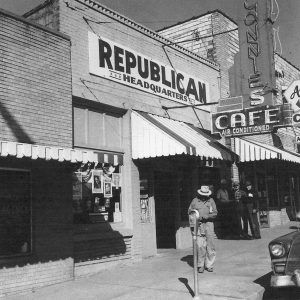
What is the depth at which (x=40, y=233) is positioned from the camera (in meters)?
→ 7.84

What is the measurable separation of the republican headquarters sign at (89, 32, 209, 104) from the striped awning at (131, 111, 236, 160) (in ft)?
2.97

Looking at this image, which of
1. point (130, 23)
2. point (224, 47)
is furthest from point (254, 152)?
point (130, 23)

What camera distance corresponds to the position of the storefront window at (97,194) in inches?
355

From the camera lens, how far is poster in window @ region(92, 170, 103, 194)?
936cm

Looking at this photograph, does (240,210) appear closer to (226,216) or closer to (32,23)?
(226,216)

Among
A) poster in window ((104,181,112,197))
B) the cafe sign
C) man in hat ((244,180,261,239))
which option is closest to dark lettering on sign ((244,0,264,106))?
the cafe sign

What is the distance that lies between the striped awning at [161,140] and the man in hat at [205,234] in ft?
3.97

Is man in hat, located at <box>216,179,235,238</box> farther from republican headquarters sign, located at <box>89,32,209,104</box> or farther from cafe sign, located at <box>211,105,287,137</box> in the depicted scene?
republican headquarters sign, located at <box>89,32,209,104</box>

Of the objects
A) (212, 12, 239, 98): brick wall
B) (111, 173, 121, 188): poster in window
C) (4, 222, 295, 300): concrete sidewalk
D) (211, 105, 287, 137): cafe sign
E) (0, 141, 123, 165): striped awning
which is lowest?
(4, 222, 295, 300): concrete sidewalk

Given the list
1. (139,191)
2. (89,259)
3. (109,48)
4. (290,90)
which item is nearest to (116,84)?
(109,48)

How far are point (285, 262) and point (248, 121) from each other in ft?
20.5

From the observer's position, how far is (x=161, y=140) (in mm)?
9852

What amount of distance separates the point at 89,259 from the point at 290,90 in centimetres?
1192

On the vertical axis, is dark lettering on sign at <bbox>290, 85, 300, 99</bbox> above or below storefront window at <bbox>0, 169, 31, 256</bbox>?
above
